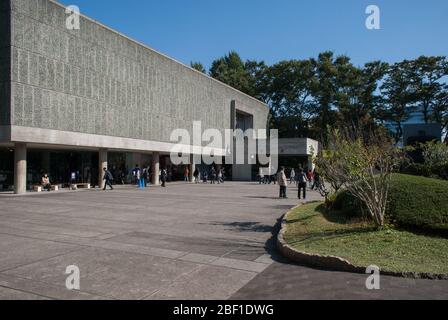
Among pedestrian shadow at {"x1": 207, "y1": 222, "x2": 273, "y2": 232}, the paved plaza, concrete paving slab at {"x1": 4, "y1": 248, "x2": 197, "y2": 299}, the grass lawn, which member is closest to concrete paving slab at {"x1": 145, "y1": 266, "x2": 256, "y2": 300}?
the paved plaza

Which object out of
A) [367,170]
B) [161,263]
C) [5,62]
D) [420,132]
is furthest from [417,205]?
[420,132]

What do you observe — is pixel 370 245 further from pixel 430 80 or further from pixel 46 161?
pixel 430 80

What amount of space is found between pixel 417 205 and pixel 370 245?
2.47 meters

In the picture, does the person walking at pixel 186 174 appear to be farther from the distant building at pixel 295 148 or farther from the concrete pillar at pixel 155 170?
the distant building at pixel 295 148

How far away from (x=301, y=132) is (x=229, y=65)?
65.3 ft

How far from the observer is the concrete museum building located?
792 inches

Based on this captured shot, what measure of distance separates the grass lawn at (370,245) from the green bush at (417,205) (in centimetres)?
46

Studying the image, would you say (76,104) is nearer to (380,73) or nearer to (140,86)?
(140,86)

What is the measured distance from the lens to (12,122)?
19.8 meters

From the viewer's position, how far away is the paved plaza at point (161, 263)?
207 inches

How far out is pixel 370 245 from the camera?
7656 mm

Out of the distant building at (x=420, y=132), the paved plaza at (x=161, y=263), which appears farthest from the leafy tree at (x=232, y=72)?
the paved plaza at (x=161, y=263)

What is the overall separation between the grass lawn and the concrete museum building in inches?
666

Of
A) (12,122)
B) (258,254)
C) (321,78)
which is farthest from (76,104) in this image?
(321,78)
